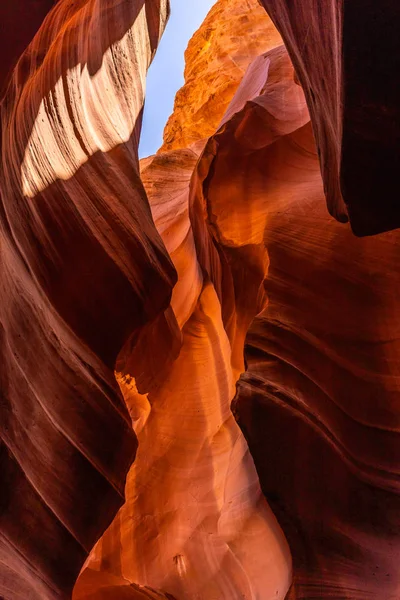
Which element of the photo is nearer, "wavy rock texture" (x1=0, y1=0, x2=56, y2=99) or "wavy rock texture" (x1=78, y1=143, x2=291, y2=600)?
"wavy rock texture" (x1=0, y1=0, x2=56, y2=99)

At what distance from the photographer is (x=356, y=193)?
7.54ft

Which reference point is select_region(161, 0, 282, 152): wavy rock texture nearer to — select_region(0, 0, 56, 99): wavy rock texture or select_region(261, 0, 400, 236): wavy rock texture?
select_region(0, 0, 56, 99): wavy rock texture

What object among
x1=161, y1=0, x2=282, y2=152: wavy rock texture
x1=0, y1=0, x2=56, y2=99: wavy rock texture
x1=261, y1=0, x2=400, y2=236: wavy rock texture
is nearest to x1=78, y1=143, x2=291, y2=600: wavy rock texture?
x1=0, y1=0, x2=56, y2=99: wavy rock texture

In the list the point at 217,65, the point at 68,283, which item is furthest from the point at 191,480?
the point at 217,65

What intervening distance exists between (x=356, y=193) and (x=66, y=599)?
8.04ft

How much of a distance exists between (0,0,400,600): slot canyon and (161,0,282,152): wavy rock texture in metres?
3.62

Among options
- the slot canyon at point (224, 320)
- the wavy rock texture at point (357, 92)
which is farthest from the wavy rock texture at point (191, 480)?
the wavy rock texture at point (357, 92)

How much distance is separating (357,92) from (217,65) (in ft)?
25.7

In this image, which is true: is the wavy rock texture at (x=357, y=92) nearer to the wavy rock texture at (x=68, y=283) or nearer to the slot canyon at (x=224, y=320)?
the slot canyon at (x=224, y=320)

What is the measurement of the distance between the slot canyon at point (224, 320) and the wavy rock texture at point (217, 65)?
3620mm

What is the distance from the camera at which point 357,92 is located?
6.42ft

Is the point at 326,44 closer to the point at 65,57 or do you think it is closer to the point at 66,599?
the point at 65,57

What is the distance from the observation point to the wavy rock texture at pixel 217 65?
8844mm

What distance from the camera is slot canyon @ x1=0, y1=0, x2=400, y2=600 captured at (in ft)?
8.93
